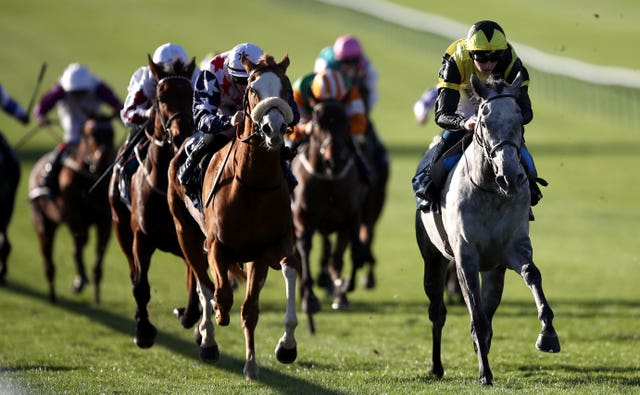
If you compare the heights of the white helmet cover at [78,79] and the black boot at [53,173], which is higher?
the white helmet cover at [78,79]

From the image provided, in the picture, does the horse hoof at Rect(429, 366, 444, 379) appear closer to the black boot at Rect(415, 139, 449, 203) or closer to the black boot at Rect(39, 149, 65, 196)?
the black boot at Rect(415, 139, 449, 203)

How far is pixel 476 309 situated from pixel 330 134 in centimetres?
545

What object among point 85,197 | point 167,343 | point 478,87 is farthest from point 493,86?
point 85,197

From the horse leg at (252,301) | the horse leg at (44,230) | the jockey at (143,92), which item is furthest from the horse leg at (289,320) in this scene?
the horse leg at (44,230)

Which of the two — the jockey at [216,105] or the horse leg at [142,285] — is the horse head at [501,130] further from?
the horse leg at [142,285]

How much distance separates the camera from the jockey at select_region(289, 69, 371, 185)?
44.3 feet

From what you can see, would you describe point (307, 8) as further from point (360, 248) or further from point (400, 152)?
point (360, 248)

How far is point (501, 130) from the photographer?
7828 mm

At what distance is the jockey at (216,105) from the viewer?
946 cm

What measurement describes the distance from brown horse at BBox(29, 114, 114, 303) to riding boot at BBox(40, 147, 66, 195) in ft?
0.30

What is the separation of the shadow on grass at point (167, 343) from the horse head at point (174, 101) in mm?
2123

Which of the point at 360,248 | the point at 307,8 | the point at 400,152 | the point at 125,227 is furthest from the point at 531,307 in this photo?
the point at 307,8

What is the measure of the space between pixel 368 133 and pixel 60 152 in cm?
448

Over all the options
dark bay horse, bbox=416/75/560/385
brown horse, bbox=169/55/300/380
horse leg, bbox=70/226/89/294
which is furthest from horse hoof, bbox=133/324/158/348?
horse leg, bbox=70/226/89/294
